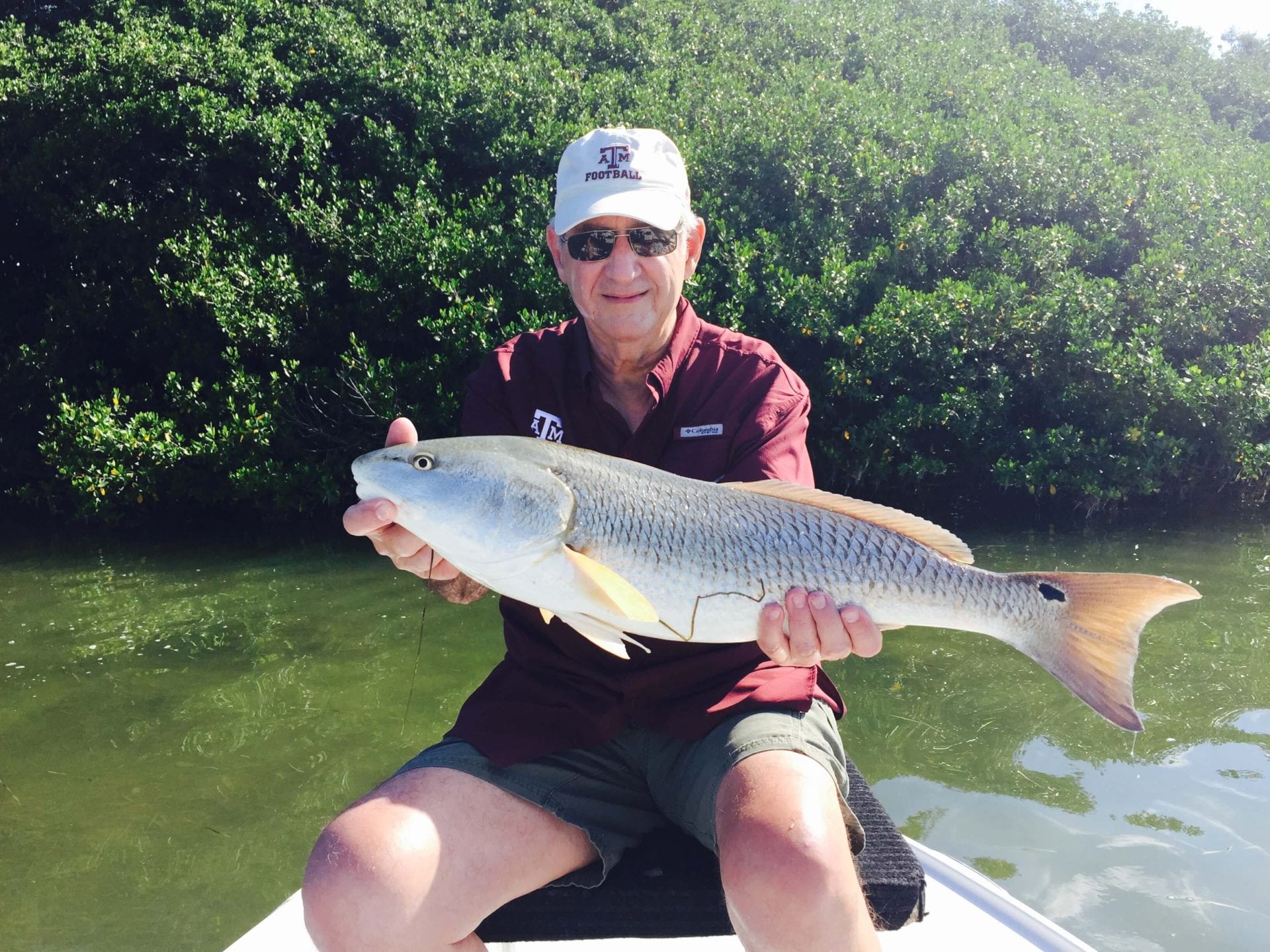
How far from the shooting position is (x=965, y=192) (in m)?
10.7

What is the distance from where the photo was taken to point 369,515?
2172 millimetres

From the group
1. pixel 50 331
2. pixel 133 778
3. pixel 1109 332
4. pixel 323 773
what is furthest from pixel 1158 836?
pixel 50 331

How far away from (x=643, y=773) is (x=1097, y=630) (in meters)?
1.17

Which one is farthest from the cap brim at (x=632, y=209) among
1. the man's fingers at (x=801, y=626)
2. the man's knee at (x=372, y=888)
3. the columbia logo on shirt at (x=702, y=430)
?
the man's knee at (x=372, y=888)

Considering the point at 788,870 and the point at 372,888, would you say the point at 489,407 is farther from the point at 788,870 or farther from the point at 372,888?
the point at 788,870

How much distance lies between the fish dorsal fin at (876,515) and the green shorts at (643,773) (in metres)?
0.51

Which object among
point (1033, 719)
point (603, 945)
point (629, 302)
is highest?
point (629, 302)

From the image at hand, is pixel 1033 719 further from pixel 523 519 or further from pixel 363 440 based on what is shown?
pixel 363 440

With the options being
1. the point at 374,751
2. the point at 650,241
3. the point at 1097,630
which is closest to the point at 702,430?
the point at 650,241

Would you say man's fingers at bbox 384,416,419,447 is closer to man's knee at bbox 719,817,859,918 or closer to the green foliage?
man's knee at bbox 719,817,859,918

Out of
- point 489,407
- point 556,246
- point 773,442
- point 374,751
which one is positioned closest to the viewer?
point 773,442

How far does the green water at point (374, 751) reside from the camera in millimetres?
3449

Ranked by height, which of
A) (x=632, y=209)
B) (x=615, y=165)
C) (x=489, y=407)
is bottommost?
(x=489, y=407)

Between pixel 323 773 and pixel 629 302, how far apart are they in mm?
2990
